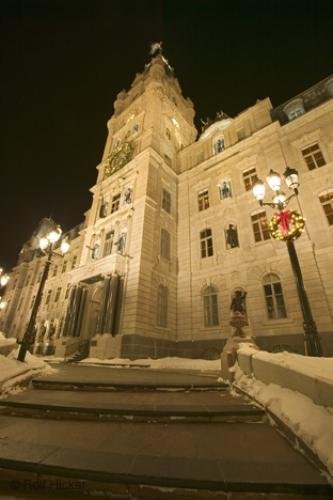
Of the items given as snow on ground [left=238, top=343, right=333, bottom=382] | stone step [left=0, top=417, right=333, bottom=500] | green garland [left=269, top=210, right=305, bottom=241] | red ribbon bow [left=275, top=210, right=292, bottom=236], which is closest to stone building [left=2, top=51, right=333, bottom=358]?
green garland [left=269, top=210, right=305, bottom=241]

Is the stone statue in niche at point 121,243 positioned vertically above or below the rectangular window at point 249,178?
below

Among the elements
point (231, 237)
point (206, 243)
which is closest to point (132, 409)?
point (231, 237)

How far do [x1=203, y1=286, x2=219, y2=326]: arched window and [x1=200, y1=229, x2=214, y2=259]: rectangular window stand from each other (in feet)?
9.84

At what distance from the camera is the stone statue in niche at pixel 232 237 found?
1766 centimetres

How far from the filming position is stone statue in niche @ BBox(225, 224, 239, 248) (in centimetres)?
1766

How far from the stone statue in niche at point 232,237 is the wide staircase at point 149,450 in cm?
1366

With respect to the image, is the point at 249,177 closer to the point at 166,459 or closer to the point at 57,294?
the point at 166,459

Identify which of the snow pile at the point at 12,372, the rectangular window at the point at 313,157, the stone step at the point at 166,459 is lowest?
the stone step at the point at 166,459

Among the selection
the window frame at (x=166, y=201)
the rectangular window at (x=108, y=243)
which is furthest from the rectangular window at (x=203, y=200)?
the rectangular window at (x=108, y=243)

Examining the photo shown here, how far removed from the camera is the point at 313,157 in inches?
655

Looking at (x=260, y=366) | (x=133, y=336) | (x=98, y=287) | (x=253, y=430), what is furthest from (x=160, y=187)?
(x=253, y=430)

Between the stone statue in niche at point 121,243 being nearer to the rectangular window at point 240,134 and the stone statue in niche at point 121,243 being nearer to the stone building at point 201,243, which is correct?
the stone building at point 201,243

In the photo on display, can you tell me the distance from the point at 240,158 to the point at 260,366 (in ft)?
63.5

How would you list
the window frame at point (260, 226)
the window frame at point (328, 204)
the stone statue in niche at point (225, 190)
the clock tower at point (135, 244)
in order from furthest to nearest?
the stone statue in niche at point (225, 190), the window frame at point (260, 226), the clock tower at point (135, 244), the window frame at point (328, 204)
